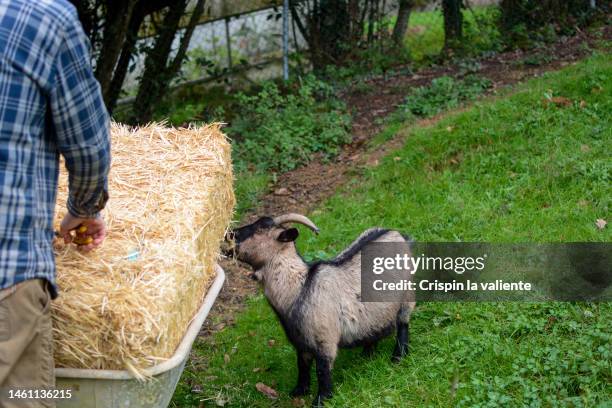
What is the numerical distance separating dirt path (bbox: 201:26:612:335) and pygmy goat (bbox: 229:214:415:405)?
1.25 metres

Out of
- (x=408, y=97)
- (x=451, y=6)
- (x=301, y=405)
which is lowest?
(x=301, y=405)

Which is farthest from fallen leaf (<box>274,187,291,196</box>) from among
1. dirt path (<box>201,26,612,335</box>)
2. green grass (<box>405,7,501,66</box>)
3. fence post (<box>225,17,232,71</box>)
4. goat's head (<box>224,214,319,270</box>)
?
green grass (<box>405,7,501,66</box>)

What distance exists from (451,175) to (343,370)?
268cm

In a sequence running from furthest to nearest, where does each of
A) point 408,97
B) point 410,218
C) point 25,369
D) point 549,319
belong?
point 408,97 < point 410,218 < point 549,319 < point 25,369

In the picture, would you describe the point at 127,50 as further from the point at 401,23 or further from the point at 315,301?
the point at 315,301

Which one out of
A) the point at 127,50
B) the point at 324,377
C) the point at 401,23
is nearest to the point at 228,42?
the point at 127,50

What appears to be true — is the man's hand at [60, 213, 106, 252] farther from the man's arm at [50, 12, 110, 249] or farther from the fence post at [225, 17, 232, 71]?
the fence post at [225, 17, 232, 71]

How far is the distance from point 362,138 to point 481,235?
3.09 metres

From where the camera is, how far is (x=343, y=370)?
5.52 m

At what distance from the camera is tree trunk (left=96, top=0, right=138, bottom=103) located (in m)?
8.51

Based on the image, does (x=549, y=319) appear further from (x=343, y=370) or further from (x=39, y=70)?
(x=39, y=70)

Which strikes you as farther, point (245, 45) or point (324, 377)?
point (245, 45)

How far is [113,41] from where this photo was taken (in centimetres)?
852

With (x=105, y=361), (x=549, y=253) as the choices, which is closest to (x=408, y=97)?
(x=549, y=253)
